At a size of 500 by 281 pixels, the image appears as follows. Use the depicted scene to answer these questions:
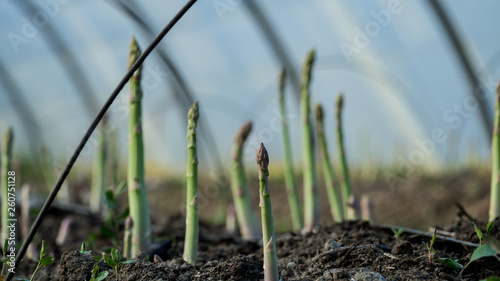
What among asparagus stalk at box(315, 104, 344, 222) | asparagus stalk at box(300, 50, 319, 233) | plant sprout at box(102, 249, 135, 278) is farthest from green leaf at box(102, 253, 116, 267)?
asparagus stalk at box(315, 104, 344, 222)

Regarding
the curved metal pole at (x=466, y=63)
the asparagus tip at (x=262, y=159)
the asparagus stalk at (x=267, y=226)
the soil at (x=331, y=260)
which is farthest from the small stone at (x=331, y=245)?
the curved metal pole at (x=466, y=63)

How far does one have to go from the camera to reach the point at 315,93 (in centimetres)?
852

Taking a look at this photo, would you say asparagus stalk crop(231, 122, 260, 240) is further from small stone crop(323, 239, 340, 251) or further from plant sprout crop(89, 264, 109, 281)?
plant sprout crop(89, 264, 109, 281)

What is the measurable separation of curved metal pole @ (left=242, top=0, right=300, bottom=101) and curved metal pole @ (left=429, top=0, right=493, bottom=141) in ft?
6.72

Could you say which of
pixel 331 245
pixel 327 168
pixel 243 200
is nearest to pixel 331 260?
pixel 331 245

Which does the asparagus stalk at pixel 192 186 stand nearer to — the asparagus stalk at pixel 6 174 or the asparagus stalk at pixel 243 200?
the asparagus stalk at pixel 243 200

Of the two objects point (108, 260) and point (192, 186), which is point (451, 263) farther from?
point (108, 260)

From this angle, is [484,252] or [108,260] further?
[108,260]

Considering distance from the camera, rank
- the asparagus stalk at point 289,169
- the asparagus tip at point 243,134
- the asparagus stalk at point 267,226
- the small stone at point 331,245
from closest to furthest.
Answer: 1. the asparagus stalk at point 267,226
2. the small stone at point 331,245
3. the asparagus tip at point 243,134
4. the asparagus stalk at point 289,169

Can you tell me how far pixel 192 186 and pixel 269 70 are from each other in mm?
6808

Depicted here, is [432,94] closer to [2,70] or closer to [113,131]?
[113,131]

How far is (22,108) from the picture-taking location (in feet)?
34.5

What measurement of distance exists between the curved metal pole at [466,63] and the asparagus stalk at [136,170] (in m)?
4.58

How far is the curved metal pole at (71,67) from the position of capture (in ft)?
28.7
